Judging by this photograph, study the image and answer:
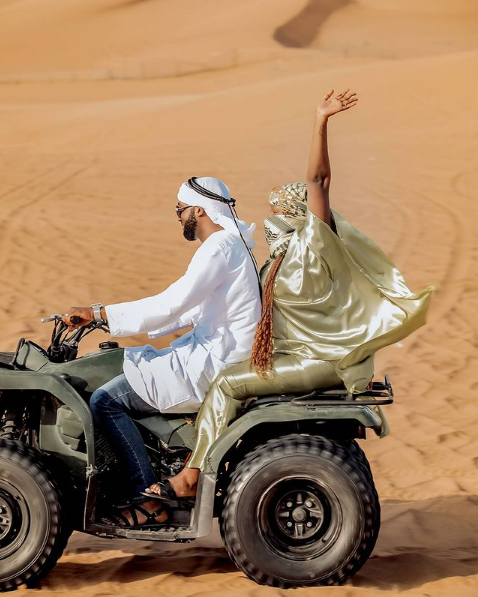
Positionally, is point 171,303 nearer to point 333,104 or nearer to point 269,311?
point 269,311

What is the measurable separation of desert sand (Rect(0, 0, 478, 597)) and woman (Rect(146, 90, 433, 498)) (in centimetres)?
87

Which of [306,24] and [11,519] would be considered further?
[306,24]

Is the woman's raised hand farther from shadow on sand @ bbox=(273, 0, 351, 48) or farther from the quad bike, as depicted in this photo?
shadow on sand @ bbox=(273, 0, 351, 48)

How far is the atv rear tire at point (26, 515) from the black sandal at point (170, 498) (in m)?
0.44

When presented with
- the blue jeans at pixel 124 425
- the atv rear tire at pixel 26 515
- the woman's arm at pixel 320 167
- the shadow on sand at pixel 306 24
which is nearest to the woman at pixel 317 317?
the woman's arm at pixel 320 167

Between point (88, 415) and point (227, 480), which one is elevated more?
point (88, 415)

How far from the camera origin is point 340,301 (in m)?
4.95

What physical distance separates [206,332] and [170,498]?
0.81 m

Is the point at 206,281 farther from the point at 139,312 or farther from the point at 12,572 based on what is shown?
the point at 12,572

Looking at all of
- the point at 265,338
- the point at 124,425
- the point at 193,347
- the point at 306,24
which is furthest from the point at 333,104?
the point at 306,24

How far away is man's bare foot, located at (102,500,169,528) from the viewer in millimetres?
4969

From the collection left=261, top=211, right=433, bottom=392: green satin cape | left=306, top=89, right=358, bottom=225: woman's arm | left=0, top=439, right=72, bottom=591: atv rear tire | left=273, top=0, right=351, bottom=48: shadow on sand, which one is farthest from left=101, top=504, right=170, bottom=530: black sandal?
left=273, top=0, right=351, bottom=48: shadow on sand

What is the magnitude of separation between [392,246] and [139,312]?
9991 millimetres

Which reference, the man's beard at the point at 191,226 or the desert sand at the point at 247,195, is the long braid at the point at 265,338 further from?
the desert sand at the point at 247,195
